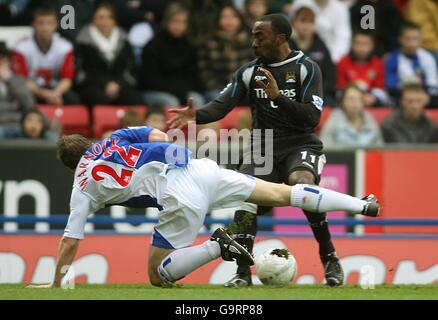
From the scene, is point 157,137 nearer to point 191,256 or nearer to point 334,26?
point 191,256

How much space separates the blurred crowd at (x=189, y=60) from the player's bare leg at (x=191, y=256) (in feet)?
14.4

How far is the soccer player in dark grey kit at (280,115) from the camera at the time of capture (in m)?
9.40

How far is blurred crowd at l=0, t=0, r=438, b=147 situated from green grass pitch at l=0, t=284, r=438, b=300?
173 inches

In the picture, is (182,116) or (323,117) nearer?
(182,116)

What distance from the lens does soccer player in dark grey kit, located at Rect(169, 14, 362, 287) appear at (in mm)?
9398

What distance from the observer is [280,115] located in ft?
31.4

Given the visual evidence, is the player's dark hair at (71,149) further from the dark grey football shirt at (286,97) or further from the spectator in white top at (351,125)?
the spectator in white top at (351,125)

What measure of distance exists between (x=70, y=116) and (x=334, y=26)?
402cm

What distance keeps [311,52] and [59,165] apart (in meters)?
4.00

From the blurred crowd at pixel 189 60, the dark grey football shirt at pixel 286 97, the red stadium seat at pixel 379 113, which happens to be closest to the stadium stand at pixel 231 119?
the blurred crowd at pixel 189 60

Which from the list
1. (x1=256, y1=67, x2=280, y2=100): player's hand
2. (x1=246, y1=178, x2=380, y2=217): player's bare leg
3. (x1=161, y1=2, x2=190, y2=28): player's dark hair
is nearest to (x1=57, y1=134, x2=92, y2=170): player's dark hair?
(x1=246, y1=178, x2=380, y2=217): player's bare leg

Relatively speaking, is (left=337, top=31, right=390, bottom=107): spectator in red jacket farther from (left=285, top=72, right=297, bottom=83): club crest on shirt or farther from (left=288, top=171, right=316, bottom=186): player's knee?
(left=288, top=171, right=316, bottom=186): player's knee

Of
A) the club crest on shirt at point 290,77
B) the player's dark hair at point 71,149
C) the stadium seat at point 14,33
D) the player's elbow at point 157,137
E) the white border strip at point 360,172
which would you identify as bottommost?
the white border strip at point 360,172

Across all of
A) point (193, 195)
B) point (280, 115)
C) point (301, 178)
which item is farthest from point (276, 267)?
point (280, 115)
